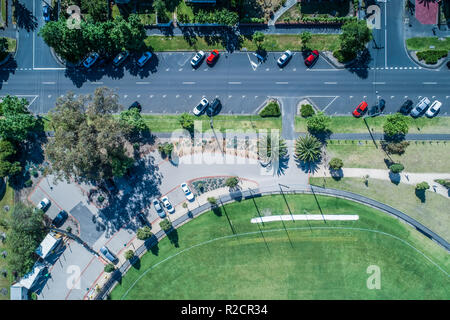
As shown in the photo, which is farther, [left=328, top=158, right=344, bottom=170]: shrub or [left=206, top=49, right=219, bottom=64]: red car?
[left=206, top=49, right=219, bottom=64]: red car

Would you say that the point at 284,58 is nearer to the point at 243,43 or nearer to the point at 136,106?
the point at 243,43

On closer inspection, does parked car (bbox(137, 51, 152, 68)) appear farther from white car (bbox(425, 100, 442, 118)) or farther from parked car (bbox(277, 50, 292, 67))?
white car (bbox(425, 100, 442, 118))

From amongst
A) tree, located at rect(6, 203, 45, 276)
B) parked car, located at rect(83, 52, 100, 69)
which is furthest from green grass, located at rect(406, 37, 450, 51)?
tree, located at rect(6, 203, 45, 276)

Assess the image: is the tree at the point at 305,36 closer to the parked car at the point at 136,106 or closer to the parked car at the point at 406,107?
the parked car at the point at 406,107

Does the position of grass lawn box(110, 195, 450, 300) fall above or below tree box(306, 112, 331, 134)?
below
